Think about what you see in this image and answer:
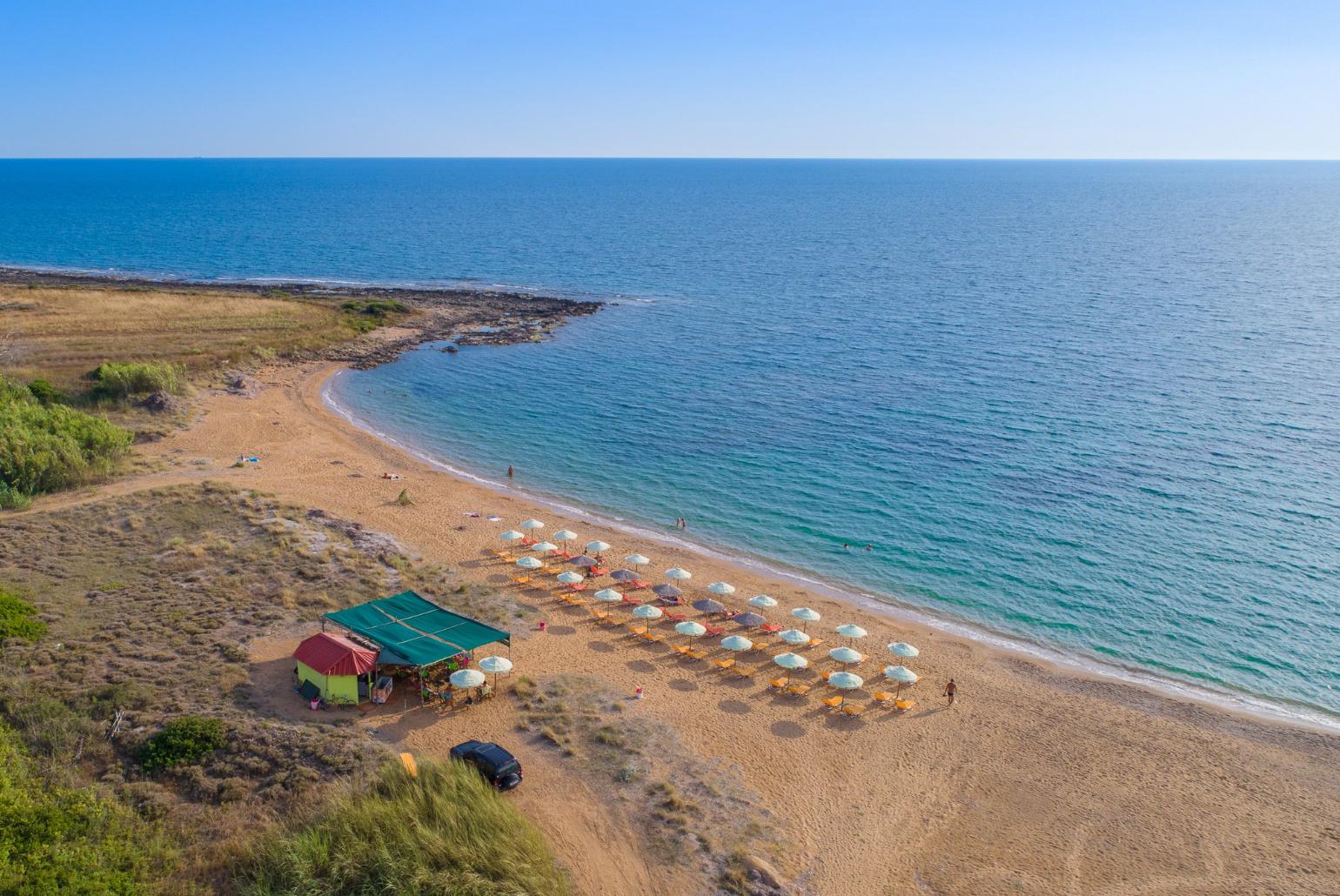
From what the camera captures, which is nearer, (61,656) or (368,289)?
(61,656)

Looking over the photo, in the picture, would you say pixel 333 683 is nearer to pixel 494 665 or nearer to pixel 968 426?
pixel 494 665

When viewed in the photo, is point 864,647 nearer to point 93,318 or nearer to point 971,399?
point 971,399

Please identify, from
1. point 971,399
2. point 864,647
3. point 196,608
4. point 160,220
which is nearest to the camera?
point 196,608

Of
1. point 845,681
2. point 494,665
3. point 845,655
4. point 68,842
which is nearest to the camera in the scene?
point 68,842

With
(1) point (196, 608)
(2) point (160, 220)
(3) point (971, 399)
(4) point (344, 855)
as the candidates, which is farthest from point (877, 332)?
(2) point (160, 220)

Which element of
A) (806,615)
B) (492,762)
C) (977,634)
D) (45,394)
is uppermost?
(45,394)

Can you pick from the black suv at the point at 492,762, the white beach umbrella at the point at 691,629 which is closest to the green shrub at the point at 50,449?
the black suv at the point at 492,762

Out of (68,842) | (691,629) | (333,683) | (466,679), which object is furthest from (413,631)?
(68,842)

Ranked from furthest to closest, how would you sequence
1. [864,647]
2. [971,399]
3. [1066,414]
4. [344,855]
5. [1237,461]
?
[971,399] → [1066,414] → [1237,461] → [864,647] → [344,855]
